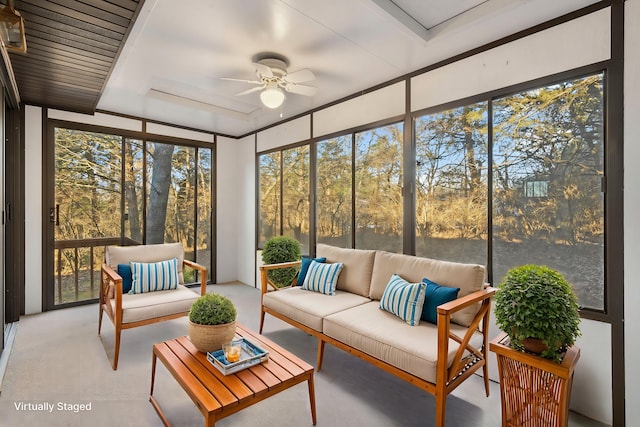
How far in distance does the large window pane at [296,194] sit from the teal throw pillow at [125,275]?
2.07 m

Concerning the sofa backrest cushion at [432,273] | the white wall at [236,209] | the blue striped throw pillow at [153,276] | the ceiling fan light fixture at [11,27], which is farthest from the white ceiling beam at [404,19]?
the white wall at [236,209]

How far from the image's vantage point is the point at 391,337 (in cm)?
214

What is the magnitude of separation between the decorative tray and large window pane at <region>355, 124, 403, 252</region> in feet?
5.89

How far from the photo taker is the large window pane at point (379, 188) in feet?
10.8

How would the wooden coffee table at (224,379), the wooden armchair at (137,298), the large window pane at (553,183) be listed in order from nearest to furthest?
the wooden coffee table at (224,379) < the large window pane at (553,183) < the wooden armchair at (137,298)

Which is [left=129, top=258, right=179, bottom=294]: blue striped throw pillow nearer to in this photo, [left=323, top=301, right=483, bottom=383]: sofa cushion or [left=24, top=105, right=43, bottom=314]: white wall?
[left=24, top=105, right=43, bottom=314]: white wall

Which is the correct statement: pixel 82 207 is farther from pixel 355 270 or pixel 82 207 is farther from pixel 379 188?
pixel 379 188

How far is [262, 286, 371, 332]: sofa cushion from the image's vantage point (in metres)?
2.67

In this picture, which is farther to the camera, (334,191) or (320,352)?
(334,191)

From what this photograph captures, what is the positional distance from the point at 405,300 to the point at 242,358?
1.21 meters

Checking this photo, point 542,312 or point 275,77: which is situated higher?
point 275,77

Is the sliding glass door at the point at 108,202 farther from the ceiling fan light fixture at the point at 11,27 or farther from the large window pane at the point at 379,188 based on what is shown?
the large window pane at the point at 379,188
